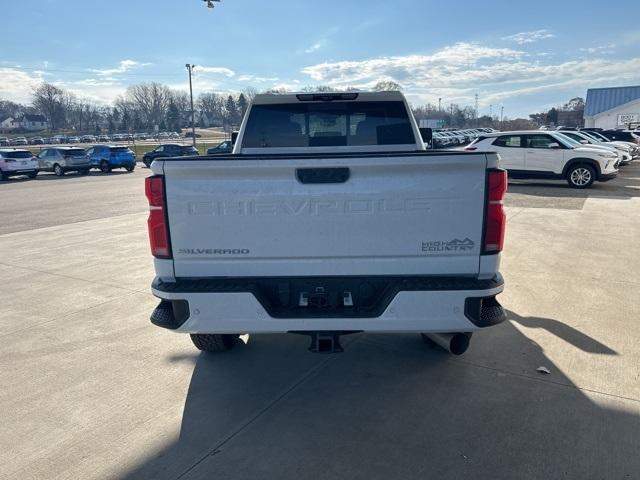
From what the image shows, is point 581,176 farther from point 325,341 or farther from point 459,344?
point 325,341

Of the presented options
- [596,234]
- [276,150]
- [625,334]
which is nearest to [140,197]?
[276,150]

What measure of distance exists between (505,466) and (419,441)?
0.52m

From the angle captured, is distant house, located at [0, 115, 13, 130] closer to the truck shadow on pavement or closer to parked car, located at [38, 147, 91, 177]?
parked car, located at [38, 147, 91, 177]

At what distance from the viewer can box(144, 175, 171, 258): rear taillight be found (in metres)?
2.88

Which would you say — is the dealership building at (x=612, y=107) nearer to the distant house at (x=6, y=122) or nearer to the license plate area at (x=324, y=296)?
the license plate area at (x=324, y=296)

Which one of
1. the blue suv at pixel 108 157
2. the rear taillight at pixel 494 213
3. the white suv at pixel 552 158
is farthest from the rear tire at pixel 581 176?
the blue suv at pixel 108 157

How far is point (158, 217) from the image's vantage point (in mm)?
2932

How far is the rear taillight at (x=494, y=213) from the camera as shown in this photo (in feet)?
9.29

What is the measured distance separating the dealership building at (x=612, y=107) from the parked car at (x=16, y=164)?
234ft

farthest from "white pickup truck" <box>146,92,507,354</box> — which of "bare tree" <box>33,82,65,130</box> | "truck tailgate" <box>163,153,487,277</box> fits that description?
"bare tree" <box>33,82,65,130</box>

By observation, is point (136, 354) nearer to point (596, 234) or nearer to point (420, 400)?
point (420, 400)

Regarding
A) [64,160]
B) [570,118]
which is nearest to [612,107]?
[570,118]

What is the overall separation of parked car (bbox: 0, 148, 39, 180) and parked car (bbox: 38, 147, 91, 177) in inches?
55.3

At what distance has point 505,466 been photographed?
265cm
